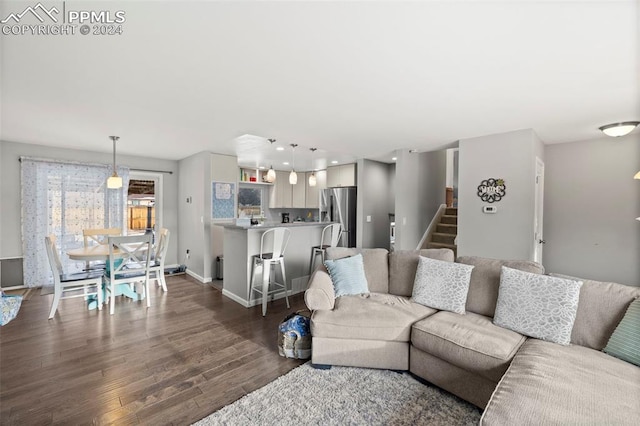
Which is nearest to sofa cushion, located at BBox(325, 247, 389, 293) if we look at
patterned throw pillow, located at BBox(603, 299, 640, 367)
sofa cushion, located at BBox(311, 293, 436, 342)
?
sofa cushion, located at BBox(311, 293, 436, 342)

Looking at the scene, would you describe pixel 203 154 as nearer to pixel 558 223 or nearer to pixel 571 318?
pixel 571 318

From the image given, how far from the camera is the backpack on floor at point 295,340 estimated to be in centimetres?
246

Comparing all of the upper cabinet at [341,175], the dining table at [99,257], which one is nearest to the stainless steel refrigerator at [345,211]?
the upper cabinet at [341,175]

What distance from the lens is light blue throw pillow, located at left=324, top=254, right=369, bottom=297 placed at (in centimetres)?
275

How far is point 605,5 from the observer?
1358 mm

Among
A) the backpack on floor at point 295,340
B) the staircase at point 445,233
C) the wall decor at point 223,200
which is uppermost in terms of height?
the wall decor at point 223,200

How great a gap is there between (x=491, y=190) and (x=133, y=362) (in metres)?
4.43

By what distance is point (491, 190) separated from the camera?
3.76m

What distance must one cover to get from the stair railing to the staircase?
6 centimetres

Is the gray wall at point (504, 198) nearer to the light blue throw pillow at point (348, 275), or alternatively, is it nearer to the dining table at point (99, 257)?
the light blue throw pillow at point (348, 275)

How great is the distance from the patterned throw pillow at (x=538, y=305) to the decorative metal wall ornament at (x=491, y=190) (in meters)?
1.84

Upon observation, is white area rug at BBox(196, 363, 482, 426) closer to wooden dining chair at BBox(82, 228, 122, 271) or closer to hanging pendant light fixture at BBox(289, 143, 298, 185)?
→ hanging pendant light fixture at BBox(289, 143, 298, 185)

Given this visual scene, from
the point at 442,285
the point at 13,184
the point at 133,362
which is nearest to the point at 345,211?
the point at 442,285

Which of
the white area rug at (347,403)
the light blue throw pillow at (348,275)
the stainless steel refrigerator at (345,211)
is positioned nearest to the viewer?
the white area rug at (347,403)
